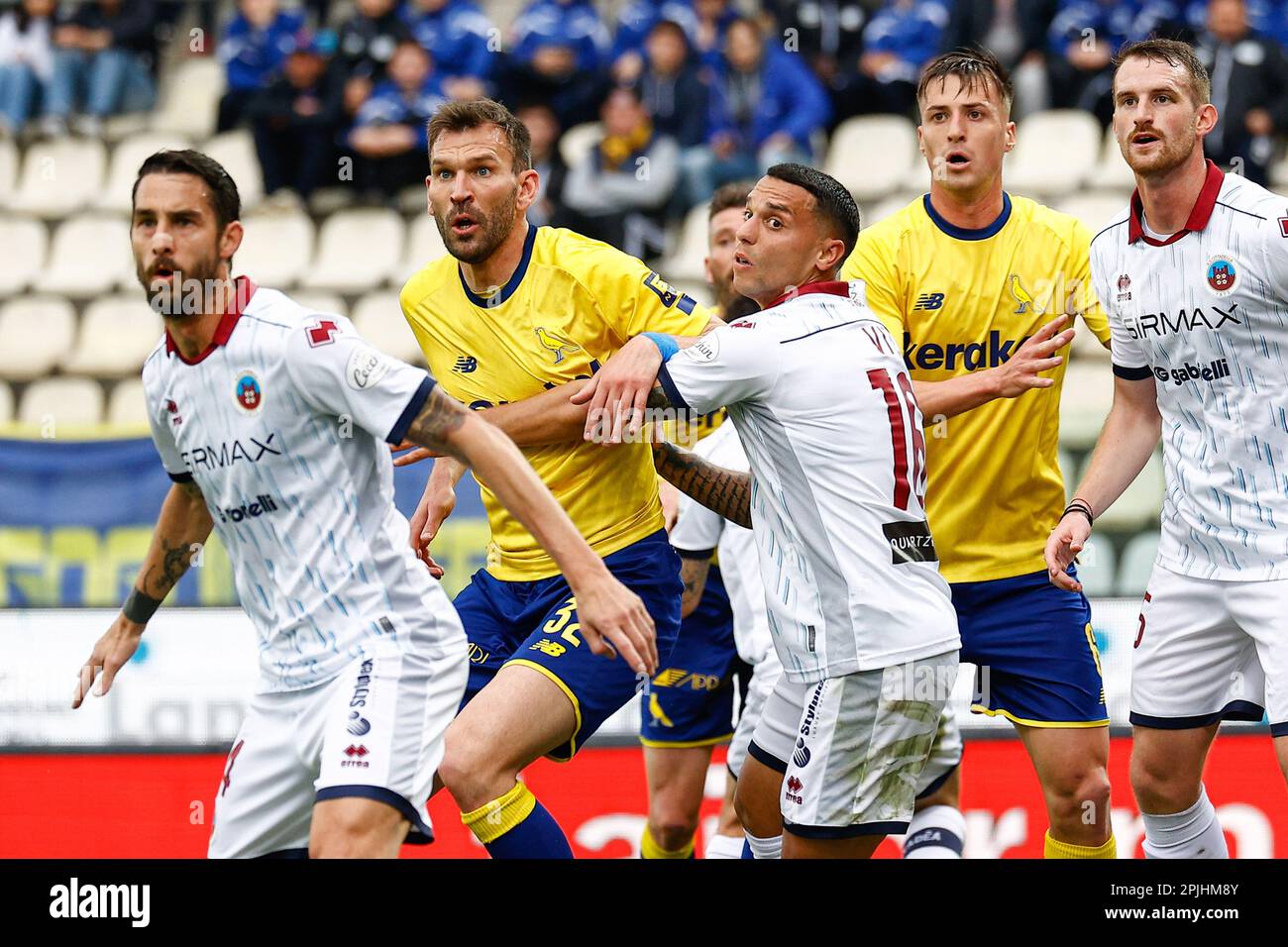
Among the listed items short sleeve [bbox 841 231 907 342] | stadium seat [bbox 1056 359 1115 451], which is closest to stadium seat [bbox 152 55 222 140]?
stadium seat [bbox 1056 359 1115 451]

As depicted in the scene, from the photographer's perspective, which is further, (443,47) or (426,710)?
(443,47)

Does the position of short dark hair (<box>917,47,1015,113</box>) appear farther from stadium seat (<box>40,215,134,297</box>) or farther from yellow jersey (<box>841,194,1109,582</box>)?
stadium seat (<box>40,215,134,297</box>)

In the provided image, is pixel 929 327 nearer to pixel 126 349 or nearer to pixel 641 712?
pixel 641 712

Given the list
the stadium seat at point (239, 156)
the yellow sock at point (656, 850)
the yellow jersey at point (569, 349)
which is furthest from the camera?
the stadium seat at point (239, 156)

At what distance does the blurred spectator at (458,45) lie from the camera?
12719mm

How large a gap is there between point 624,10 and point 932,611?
956 cm

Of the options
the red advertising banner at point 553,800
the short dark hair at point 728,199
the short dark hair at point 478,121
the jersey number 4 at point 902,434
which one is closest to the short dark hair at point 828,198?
the jersey number 4 at point 902,434

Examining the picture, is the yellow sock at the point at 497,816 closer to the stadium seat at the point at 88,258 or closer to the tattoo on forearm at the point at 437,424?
the tattoo on forearm at the point at 437,424

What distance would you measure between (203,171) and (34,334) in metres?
8.56

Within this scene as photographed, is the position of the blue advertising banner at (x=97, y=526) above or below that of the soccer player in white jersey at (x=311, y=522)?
below

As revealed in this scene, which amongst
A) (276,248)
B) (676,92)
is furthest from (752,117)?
(276,248)

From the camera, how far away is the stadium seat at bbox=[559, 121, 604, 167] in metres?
12.5
